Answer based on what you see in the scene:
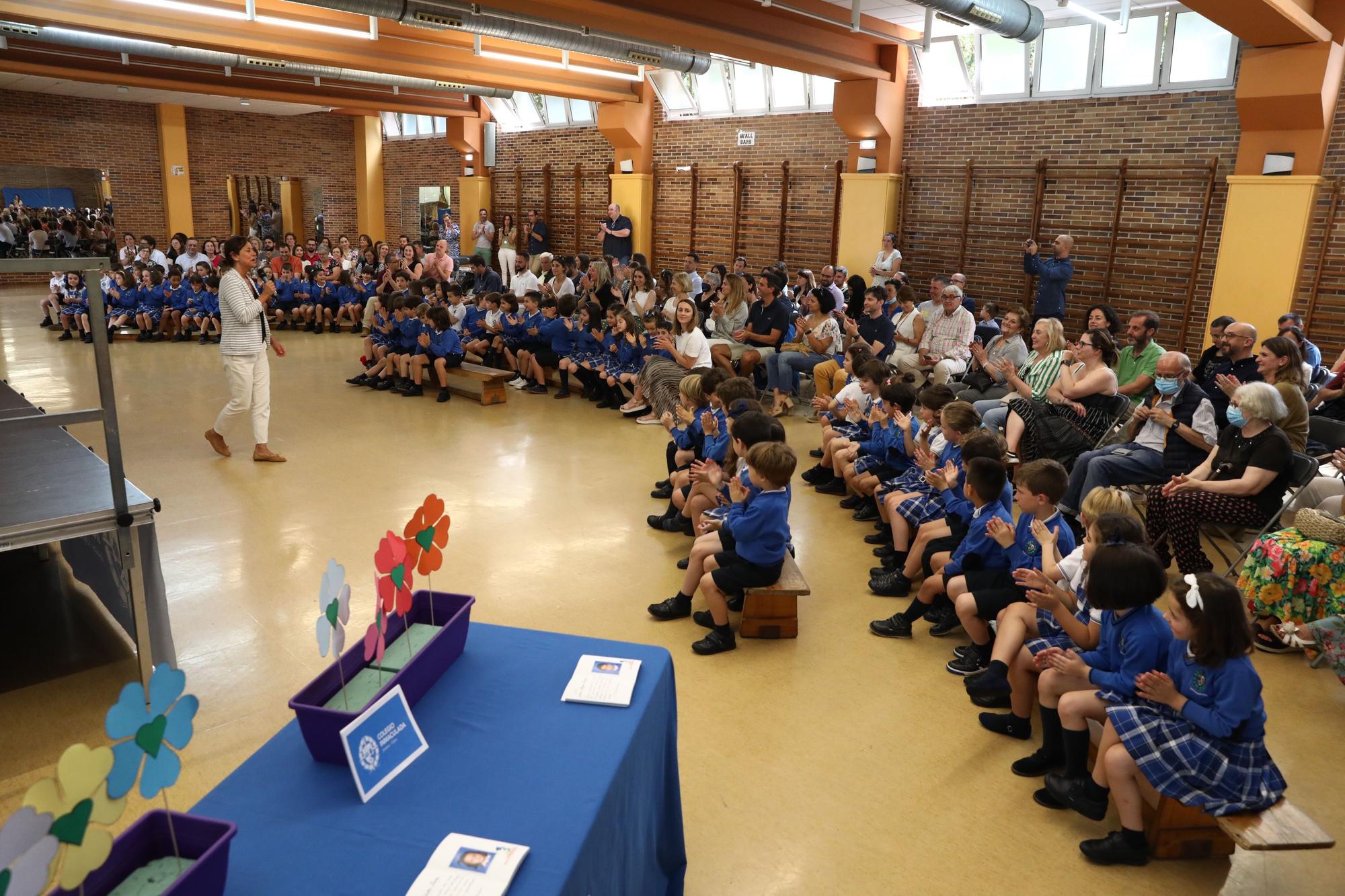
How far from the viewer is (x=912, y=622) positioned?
4.34 meters

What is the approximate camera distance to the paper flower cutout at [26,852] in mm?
1173

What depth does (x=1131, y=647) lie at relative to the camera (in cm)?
277

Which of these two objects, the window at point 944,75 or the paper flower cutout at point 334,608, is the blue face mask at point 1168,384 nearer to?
the paper flower cutout at point 334,608

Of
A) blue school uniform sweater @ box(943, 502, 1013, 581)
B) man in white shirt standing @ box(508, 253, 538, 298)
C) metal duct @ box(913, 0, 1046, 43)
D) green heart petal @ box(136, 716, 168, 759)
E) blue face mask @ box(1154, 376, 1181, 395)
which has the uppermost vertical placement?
metal duct @ box(913, 0, 1046, 43)

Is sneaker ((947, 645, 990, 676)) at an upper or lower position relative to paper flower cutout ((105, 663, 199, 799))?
lower

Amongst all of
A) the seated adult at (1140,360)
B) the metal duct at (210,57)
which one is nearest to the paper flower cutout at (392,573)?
the seated adult at (1140,360)

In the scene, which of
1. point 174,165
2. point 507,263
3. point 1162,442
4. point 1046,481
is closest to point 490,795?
point 1046,481

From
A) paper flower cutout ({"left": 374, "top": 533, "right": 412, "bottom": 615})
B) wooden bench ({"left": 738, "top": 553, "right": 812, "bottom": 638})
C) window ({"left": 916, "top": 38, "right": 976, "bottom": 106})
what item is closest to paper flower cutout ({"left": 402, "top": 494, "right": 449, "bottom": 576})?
paper flower cutout ({"left": 374, "top": 533, "right": 412, "bottom": 615})

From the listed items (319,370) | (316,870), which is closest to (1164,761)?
(316,870)

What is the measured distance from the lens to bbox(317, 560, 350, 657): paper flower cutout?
1.93 m

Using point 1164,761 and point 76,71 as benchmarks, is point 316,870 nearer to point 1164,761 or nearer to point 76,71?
point 1164,761

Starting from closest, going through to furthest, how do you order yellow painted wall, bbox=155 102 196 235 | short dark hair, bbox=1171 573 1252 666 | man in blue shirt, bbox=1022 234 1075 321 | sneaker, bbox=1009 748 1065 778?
short dark hair, bbox=1171 573 1252 666 → sneaker, bbox=1009 748 1065 778 → man in blue shirt, bbox=1022 234 1075 321 → yellow painted wall, bbox=155 102 196 235

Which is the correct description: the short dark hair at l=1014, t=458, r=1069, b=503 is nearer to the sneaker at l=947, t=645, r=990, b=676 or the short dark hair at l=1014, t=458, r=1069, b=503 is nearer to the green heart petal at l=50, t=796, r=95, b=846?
the sneaker at l=947, t=645, r=990, b=676

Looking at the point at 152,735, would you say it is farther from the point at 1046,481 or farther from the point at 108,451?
the point at 1046,481
